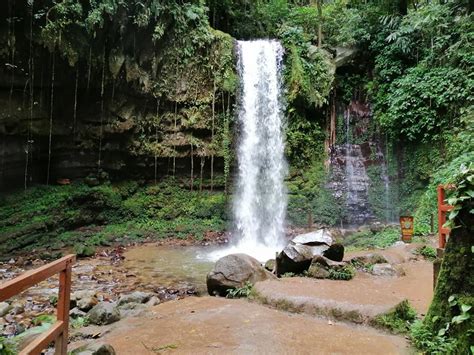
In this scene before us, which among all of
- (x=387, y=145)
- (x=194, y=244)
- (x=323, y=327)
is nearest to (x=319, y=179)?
(x=387, y=145)

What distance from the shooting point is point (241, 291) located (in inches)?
236

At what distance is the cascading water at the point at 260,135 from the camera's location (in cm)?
1330

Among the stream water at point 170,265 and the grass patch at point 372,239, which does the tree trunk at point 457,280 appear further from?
the grass patch at point 372,239

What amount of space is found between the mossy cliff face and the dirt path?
8281mm

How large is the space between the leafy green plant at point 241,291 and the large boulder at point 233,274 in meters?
0.07

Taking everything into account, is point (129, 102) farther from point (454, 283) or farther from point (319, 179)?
point (454, 283)

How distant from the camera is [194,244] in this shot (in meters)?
12.0

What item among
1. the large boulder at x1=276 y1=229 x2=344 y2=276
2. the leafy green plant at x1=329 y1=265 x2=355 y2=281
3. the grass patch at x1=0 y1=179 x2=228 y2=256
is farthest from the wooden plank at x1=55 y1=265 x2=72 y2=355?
the grass patch at x1=0 y1=179 x2=228 y2=256

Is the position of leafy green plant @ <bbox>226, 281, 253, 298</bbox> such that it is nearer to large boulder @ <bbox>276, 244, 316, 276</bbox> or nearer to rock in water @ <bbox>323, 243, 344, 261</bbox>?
large boulder @ <bbox>276, 244, 316, 276</bbox>

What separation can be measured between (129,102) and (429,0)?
11250 mm

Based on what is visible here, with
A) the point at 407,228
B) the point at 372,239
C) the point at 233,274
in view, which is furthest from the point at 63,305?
the point at 372,239

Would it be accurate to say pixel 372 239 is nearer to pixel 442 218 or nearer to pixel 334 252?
pixel 334 252

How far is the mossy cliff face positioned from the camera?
10.3m

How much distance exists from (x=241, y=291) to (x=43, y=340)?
12.2ft
